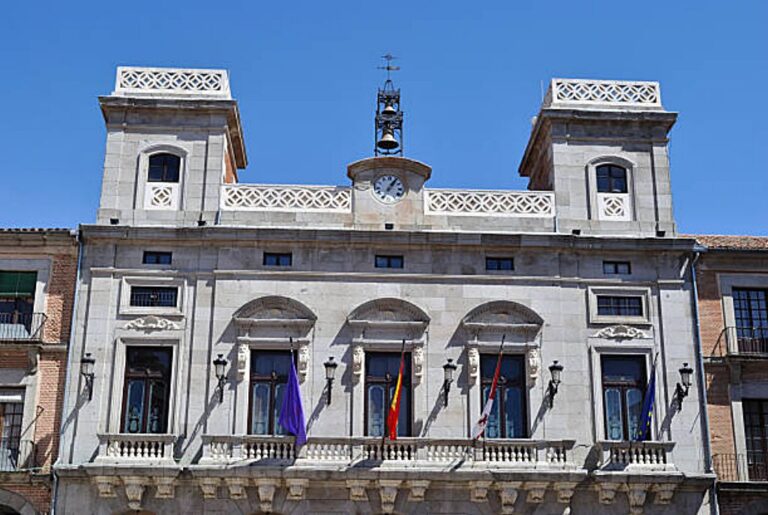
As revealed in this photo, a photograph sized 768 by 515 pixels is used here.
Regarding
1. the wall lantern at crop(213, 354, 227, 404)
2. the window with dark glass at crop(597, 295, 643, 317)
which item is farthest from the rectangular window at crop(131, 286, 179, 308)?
the window with dark glass at crop(597, 295, 643, 317)

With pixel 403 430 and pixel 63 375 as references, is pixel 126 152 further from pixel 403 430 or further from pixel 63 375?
pixel 403 430

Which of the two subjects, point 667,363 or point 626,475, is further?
point 667,363

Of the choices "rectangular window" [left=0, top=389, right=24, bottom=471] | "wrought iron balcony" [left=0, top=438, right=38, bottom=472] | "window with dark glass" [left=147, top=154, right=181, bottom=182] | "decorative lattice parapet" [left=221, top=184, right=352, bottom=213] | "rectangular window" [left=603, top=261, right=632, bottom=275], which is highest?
"window with dark glass" [left=147, top=154, right=181, bottom=182]

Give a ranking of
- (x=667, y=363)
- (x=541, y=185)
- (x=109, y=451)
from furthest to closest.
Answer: (x=541, y=185) → (x=667, y=363) → (x=109, y=451)

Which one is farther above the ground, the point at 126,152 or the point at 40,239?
the point at 126,152

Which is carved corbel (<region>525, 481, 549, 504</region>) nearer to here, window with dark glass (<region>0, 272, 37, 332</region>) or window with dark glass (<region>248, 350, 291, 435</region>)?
window with dark glass (<region>248, 350, 291, 435</region>)

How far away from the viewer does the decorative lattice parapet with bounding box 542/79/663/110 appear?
34.0 meters

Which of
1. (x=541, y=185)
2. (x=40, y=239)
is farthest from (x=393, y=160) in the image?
(x=40, y=239)

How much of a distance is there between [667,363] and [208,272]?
41.6 ft

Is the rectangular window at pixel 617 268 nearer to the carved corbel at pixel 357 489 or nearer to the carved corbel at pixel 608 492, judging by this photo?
the carved corbel at pixel 608 492

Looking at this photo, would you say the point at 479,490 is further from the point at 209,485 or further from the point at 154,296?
the point at 154,296

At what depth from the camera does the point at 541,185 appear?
1387 inches

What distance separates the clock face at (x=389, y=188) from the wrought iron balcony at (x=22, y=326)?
9756 mm

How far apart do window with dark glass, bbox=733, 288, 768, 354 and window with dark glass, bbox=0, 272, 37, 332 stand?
19.6 m
